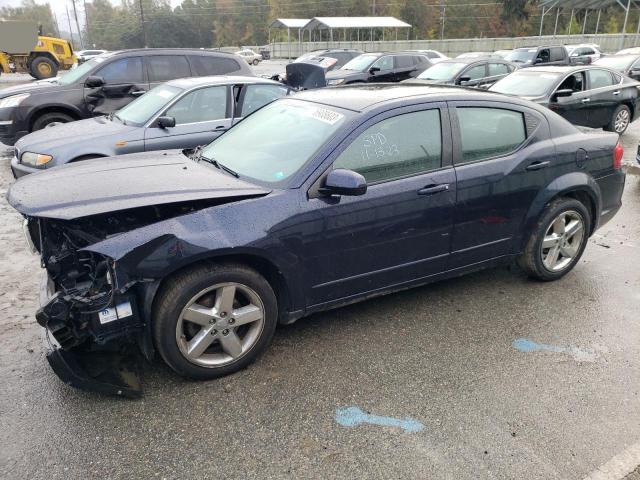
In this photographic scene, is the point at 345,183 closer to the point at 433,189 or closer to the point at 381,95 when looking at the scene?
the point at 433,189

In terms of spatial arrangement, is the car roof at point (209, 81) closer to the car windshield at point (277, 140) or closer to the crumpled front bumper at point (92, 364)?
the car windshield at point (277, 140)

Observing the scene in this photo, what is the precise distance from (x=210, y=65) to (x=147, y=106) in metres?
3.00

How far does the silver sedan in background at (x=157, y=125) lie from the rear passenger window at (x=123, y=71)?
2307 mm

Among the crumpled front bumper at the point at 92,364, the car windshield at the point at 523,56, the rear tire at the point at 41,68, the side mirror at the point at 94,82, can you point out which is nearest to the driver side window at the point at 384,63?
Answer: the car windshield at the point at 523,56

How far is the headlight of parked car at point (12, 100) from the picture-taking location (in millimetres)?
8312

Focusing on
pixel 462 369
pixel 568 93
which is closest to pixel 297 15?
pixel 568 93

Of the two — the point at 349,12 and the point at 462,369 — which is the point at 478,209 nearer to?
the point at 462,369

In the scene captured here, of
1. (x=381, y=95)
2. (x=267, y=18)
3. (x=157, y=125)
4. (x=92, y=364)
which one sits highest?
(x=267, y=18)

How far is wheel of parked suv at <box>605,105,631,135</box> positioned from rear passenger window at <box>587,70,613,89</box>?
614 millimetres

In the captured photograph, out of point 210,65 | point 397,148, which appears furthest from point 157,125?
point 397,148

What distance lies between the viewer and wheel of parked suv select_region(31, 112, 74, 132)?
851 centimetres

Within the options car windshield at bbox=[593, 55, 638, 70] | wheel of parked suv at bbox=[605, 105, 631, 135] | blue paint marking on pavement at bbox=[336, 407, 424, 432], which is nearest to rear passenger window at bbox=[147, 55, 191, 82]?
blue paint marking on pavement at bbox=[336, 407, 424, 432]

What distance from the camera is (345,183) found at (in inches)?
120

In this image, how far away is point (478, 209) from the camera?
377cm
